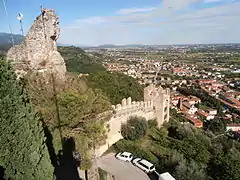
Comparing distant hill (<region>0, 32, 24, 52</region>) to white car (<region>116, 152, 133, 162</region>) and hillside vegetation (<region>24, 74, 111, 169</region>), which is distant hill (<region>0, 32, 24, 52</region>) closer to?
hillside vegetation (<region>24, 74, 111, 169</region>)

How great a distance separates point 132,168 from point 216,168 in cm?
485

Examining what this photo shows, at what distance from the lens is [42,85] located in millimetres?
10719

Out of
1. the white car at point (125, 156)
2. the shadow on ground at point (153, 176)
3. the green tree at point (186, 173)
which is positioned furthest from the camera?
the white car at point (125, 156)

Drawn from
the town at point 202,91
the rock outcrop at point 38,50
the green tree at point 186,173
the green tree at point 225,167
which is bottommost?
the town at point 202,91

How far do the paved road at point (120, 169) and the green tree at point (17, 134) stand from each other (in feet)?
20.2

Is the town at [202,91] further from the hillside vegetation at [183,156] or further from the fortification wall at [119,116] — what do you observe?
the fortification wall at [119,116]

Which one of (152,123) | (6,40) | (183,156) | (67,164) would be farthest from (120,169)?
(6,40)

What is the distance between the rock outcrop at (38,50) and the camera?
11586mm

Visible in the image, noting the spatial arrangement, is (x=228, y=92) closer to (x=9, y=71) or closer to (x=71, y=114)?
(x=71, y=114)

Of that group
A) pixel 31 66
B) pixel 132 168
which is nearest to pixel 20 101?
pixel 31 66

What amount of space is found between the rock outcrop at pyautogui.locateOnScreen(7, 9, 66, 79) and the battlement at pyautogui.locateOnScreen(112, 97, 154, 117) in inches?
175

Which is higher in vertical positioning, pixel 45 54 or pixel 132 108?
pixel 45 54

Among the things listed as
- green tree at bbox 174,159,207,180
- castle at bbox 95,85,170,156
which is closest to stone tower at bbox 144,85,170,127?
castle at bbox 95,85,170,156

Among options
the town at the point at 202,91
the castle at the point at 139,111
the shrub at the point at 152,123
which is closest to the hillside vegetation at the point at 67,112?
the castle at the point at 139,111
